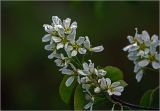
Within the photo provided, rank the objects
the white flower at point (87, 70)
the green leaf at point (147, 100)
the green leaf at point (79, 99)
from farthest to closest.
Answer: the green leaf at point (147, 100), the green leaf at point (79, 99), the white flower at point (87, 70)

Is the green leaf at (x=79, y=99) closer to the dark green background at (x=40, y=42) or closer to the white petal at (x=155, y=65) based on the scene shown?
the white petal at (x=155, y=65)

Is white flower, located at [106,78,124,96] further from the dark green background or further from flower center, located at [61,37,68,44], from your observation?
the dark green background

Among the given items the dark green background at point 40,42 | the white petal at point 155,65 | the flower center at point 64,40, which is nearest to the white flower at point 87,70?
the flower center at point 64,40

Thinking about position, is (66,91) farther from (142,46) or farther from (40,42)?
(40,42)

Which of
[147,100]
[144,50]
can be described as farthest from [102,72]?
[147,100]

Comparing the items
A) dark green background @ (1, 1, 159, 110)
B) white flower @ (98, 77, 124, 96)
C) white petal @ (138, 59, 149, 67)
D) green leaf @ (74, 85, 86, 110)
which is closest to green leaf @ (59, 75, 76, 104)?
green leaf @ (74, 85, 86, 110)

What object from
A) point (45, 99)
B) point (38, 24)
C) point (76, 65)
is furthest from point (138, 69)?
point (38, 24)
